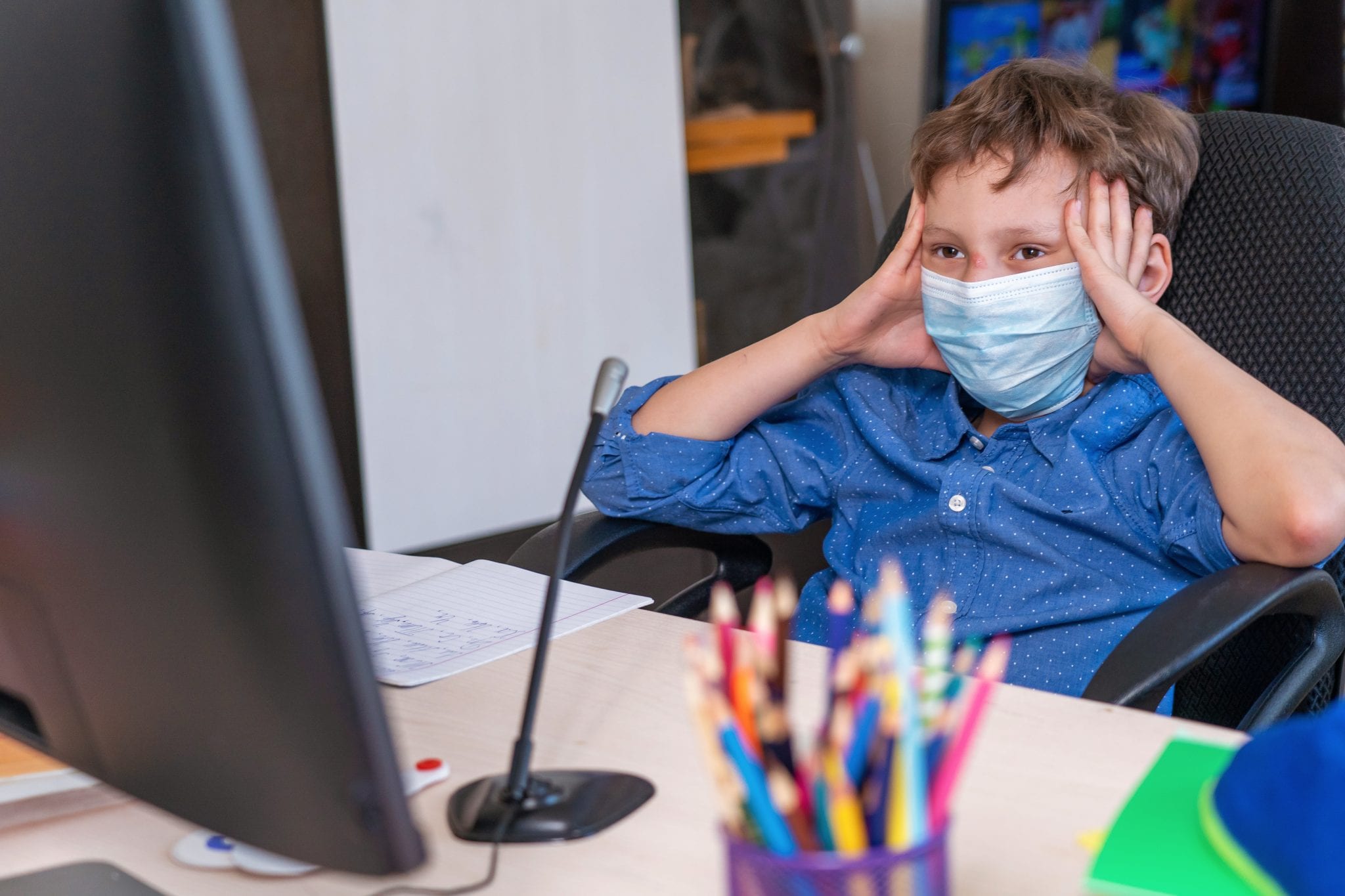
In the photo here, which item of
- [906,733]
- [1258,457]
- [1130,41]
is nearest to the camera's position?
[906,733]

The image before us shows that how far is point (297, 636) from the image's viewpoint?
41 centimetres

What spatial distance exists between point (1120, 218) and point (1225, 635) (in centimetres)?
43

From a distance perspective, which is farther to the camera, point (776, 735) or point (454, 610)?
point (454, 610)

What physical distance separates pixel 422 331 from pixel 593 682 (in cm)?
199

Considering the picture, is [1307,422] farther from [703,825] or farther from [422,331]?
[422,331]

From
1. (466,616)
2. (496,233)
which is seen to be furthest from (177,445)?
(496,233)

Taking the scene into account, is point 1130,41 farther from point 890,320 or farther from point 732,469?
point 732,469

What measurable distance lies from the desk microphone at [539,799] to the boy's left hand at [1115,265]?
23.4 inches

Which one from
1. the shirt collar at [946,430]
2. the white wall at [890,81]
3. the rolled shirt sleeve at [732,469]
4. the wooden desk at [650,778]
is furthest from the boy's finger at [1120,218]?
the white wall at [890,81]

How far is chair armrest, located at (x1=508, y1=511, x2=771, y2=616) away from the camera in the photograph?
1.10m

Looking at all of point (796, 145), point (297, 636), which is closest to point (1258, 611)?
point (297, 636)

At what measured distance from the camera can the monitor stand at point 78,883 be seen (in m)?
0.59

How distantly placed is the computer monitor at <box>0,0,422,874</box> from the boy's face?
81 centimetres

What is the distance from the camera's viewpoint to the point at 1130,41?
323cm
